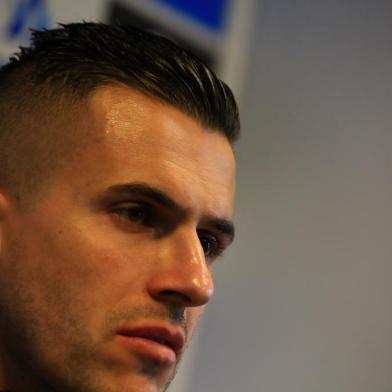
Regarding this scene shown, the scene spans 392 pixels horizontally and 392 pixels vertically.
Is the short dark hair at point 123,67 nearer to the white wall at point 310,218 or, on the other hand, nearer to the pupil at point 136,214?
the pupil at point 136,214

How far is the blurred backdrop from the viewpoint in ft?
6.76

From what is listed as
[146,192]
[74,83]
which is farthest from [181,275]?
[74,83]

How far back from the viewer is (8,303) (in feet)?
3.33

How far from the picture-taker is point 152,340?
98 centimetres

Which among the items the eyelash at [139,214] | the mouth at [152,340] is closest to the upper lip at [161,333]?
the mouth at [152,340]

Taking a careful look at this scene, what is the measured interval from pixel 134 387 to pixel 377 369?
1.49 m

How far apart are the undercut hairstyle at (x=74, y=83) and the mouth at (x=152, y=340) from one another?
273 millimetres

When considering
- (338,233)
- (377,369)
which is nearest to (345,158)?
(338,233)

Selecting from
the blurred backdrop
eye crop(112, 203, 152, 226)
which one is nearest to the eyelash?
eye crop(112, 203, 152, 226)

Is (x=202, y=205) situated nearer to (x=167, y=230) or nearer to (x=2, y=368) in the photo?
(x=167, y=230)

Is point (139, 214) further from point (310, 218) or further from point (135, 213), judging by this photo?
point (310, 218)

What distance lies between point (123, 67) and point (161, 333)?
43cm

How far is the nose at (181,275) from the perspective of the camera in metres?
0.99

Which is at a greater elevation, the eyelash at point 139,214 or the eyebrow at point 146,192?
the eyebrow at point 146,192
